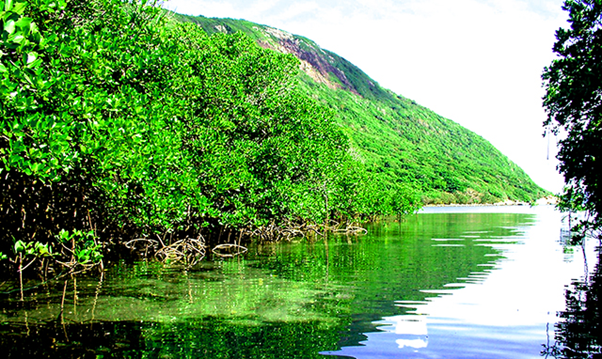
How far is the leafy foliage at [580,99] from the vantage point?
14852mm

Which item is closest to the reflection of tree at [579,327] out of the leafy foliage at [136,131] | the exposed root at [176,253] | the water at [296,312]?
the water at [296,312]

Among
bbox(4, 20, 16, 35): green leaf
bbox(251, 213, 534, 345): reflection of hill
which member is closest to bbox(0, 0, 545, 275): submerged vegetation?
bbox(4, 20, 16, 35): green leaf

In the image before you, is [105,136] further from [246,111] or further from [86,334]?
[246,111]

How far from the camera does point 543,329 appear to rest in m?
9.45

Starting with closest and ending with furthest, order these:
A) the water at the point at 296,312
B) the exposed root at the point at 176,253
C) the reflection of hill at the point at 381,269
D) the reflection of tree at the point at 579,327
A: the reflection of tree at the point at 579,327, the water at the point at 296,312, the reflection of hill at the point at 381,269, the exposed root at the point at 176,253

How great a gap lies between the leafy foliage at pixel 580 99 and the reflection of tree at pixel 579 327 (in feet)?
13.3

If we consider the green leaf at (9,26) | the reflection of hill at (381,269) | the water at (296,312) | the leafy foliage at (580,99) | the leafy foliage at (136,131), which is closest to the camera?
the green leaf at (9,26)

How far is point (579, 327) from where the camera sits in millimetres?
9508

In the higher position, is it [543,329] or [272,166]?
[272,166]

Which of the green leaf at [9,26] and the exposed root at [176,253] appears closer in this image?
the green leaf at [9,26]

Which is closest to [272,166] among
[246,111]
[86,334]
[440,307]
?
[246,111]

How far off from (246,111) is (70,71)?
1452 centimetres

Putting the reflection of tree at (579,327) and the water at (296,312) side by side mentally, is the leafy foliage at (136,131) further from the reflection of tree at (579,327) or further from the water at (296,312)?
the reflection of tree at (579,327)

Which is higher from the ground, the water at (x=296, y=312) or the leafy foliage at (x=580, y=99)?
the leafy foliage at (x=580, y=99)
